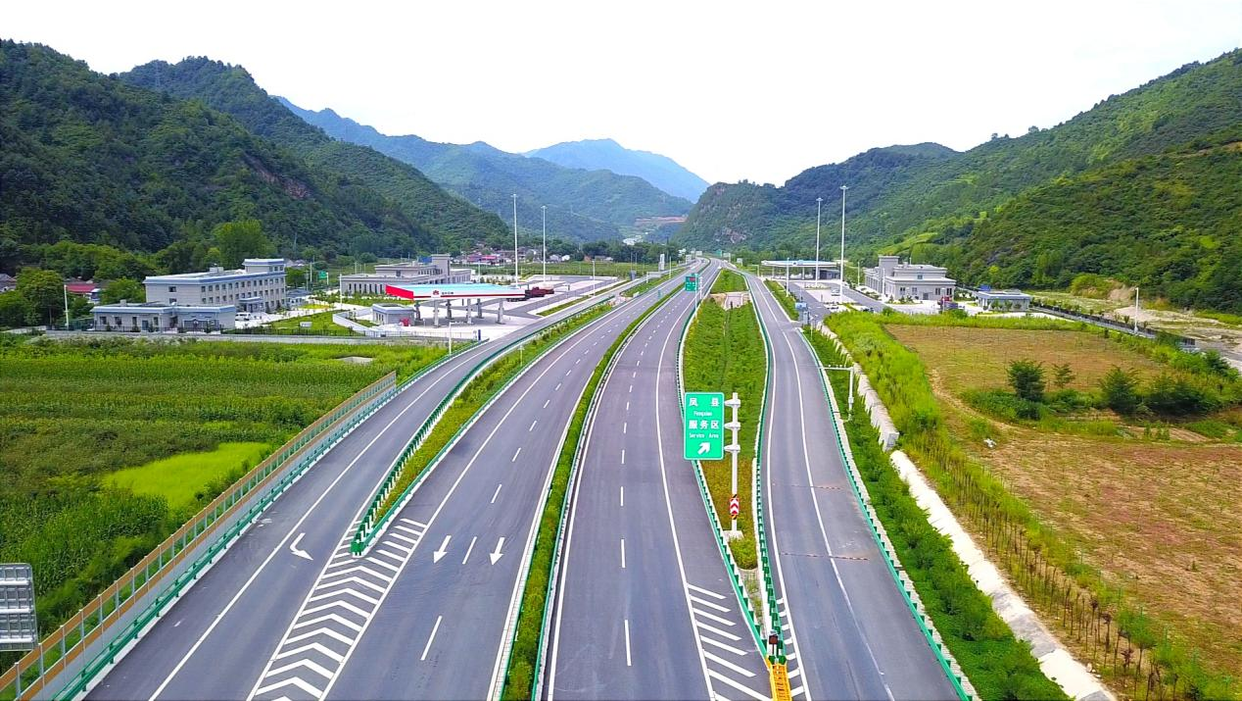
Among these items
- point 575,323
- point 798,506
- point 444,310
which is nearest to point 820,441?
point 798,506

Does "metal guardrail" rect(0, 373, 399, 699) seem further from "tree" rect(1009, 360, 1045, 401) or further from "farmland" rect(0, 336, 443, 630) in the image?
"tree" rect(1009, 360, 1045, 401)

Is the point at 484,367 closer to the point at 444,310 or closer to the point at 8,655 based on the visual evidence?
the point at 444,310

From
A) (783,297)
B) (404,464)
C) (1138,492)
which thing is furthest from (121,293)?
(1138,492)

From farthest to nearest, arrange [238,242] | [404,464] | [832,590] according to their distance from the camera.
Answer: [238,242] → [404,464] → [832,590]

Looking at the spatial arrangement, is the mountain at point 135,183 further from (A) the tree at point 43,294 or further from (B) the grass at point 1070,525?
(B) the grass at point 1070,525

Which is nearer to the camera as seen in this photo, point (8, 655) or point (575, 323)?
point (8, 655)

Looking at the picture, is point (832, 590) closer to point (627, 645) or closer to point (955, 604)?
point (955, 604)
